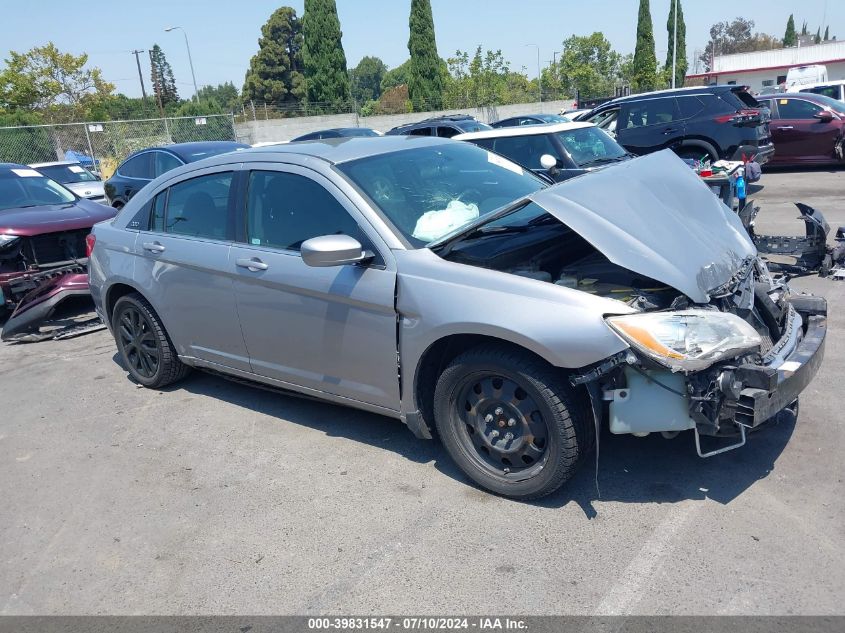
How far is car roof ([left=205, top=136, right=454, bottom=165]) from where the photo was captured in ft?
14.0

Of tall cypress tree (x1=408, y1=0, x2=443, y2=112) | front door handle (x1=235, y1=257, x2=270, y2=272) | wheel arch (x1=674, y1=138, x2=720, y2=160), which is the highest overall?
tall cypress tree (x1=408, y1=0, x2=443, y2=112)

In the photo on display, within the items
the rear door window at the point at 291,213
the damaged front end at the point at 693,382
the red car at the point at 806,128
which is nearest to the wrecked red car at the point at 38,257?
the rear door window at the point at 291,213

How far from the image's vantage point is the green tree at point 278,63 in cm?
7025

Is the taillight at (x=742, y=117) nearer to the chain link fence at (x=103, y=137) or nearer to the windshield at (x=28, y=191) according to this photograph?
the windshield at (x=28, y=191)

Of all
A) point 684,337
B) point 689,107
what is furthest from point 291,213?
point 689,107

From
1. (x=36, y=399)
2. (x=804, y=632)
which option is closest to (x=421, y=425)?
(x=804, y=632)

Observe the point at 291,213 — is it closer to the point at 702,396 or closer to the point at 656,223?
the point at 656,223

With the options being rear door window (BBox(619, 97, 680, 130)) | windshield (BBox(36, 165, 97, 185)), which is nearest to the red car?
rear door window (BBox(619, 97, 680, 130))

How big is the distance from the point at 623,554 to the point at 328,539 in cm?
136

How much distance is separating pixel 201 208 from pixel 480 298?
2418 mm

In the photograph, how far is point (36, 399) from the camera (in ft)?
18.3

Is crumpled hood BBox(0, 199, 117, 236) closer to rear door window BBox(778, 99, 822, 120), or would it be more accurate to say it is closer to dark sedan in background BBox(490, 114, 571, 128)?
dark sedan in background BBox(490, 114, 571, 128)

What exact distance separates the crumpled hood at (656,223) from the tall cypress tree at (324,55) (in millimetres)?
42085

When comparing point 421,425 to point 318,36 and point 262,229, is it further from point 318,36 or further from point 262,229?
point 318,36
